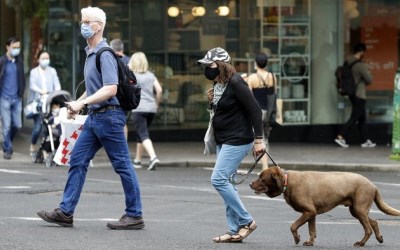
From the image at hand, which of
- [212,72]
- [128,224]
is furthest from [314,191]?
[128,224]

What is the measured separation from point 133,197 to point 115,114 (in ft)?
2.68

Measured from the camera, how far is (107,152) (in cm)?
1130

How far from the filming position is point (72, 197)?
11359 millimetres

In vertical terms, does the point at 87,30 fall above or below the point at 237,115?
above

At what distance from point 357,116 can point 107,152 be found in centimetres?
1142

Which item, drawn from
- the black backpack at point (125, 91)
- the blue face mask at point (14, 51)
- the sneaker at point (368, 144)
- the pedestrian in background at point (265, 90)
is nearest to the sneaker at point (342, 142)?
the sneaker at point (368, 144)

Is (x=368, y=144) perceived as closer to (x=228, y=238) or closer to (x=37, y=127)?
(x=37, y=127)

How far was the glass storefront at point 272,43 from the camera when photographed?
22406 millimetres

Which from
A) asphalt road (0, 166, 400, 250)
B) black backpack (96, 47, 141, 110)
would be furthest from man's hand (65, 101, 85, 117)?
asphalt road (0, 166, 400, 250)

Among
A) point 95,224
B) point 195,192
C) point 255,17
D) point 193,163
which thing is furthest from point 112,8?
point 95,224

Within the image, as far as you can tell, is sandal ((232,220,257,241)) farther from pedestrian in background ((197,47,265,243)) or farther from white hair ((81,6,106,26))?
white hair ((81,6,106,26))

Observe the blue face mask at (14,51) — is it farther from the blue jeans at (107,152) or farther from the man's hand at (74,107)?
the man's hand at (74,107)

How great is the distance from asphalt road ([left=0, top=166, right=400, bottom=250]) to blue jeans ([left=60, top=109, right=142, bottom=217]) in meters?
0.32

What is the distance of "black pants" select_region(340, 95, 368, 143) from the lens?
72.2ft
